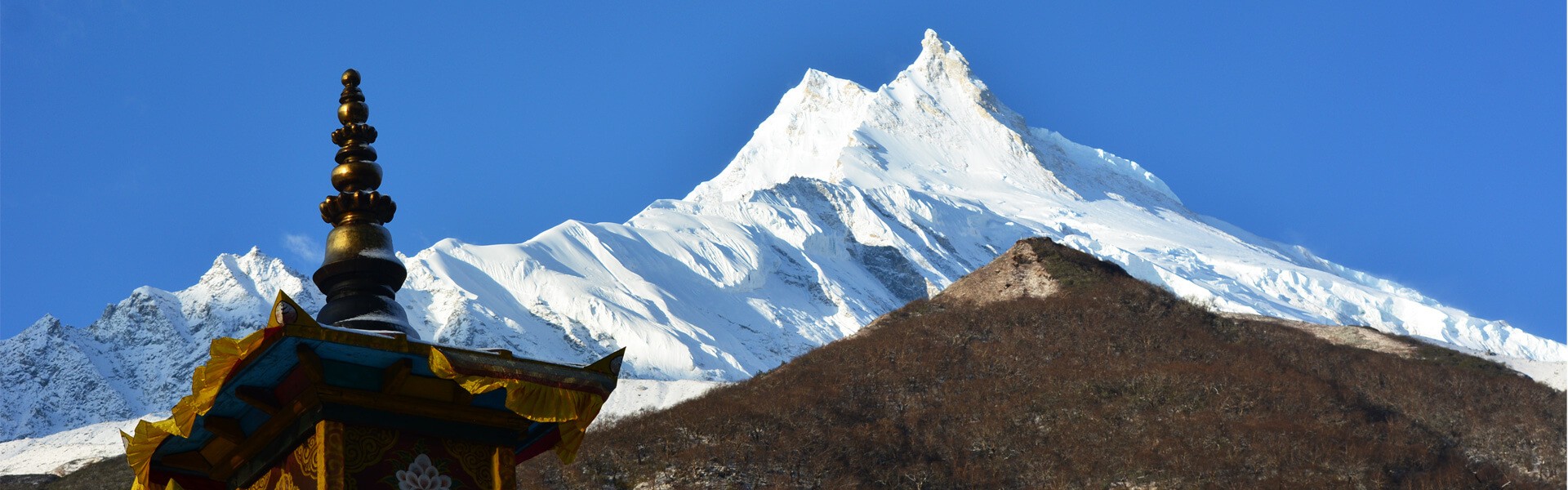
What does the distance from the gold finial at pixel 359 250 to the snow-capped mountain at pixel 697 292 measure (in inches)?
4234

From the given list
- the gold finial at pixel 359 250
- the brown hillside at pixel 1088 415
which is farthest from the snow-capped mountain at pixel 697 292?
the gold finial at pixel 359 250

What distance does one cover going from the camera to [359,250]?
8.42 metres

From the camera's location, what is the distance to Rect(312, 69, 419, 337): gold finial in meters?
8.31

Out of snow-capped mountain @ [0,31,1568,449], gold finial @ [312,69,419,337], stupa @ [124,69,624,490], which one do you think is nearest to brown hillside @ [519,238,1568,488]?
gold finial @ [312,69,419,337]

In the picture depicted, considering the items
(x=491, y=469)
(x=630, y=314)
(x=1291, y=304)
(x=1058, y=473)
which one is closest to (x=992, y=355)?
(x=1058, y=473)

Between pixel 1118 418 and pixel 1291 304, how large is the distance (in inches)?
4648

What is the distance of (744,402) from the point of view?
50.5 metres

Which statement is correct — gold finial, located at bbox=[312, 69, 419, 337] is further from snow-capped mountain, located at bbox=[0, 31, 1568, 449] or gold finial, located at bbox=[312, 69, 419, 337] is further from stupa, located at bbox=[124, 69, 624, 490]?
snow-capped mountain, located at bbox=[0, 31, 1568, 449]

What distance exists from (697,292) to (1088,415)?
102914 mm

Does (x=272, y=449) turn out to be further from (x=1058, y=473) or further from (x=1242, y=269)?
(x=1242, y=269)

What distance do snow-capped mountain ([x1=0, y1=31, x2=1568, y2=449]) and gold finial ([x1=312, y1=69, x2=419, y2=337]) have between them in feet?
353

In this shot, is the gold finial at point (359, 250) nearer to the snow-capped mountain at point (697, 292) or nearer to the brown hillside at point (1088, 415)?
the brown hillside at point (1088, 415)

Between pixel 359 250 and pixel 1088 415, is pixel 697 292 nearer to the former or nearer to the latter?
pixel 1088 415

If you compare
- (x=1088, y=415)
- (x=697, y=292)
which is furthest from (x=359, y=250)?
(x=697, y=292)
